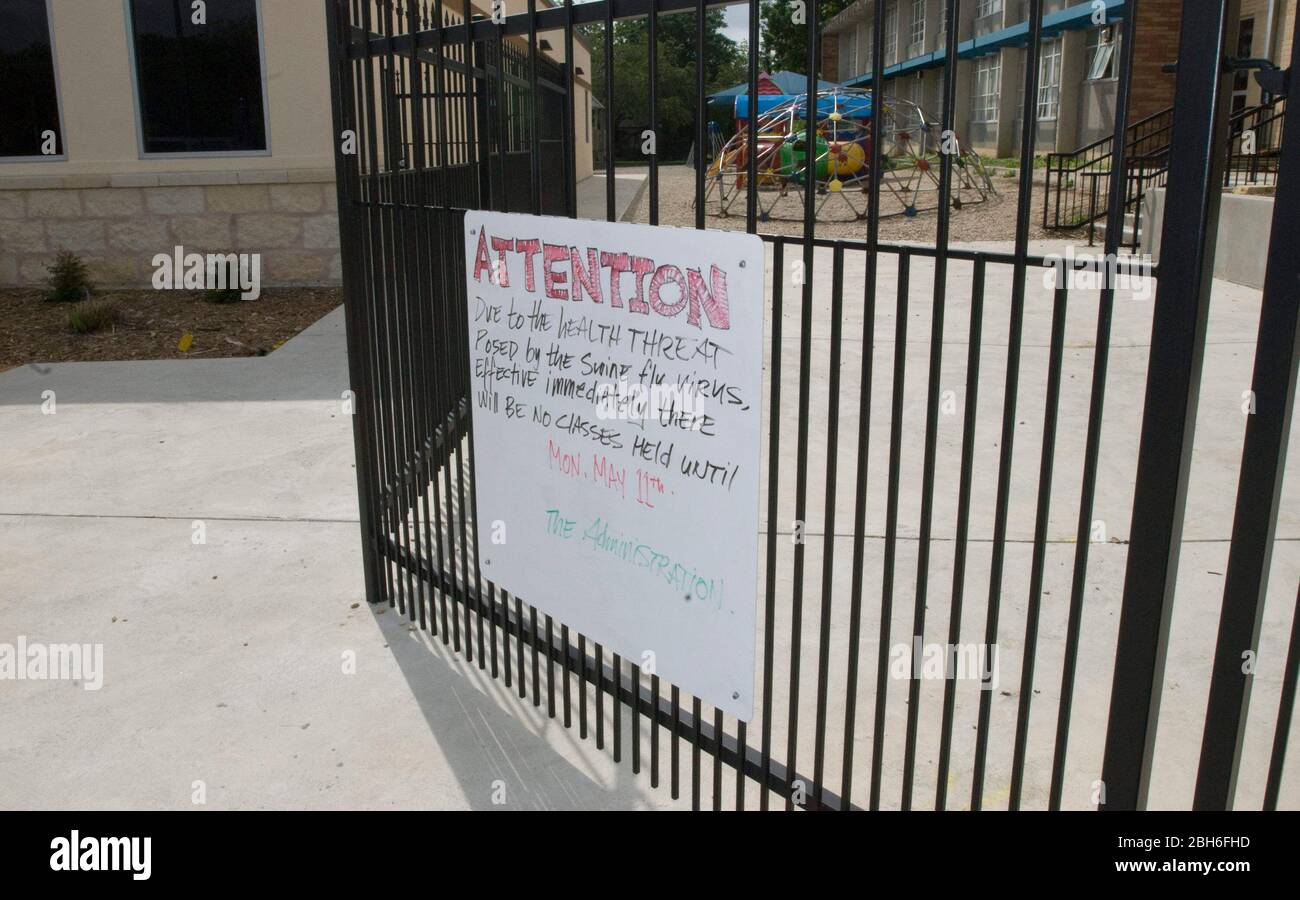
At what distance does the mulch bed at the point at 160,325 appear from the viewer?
993 cm

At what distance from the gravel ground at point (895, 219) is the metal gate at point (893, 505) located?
9.66 m

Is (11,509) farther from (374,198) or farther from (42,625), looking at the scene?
(374,198)

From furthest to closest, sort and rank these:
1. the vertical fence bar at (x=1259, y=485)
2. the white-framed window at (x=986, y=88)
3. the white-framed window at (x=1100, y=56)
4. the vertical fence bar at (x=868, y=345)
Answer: the white-framed window at (x=986, y=88)
the white-framed window at (x=1100, y=56)
the vertical fence bar at (x=868, y=345)
the vertical fence bar at (x=1259, y=485)

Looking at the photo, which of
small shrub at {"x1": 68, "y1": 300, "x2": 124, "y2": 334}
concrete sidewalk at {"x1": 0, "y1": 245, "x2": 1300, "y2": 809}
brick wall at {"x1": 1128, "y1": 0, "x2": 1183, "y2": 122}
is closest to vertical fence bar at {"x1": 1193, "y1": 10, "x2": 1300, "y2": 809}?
concrete sidewalk at {"x1": 0, "y1": 245, "x2": 1300, "y2": 809}

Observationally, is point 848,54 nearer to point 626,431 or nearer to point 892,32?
point 892,32

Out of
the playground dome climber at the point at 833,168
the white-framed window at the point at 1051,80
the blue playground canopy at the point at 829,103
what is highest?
the white-framed window at the point at 1051,80

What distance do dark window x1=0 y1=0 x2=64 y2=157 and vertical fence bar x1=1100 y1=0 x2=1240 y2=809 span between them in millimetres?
13268

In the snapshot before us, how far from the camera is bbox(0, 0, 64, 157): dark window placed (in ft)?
40.5

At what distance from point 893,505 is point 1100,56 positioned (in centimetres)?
2610

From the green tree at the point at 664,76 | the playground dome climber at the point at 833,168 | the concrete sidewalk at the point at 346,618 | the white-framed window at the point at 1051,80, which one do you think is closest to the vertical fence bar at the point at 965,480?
the concrete sidewalk at the point at 346,618

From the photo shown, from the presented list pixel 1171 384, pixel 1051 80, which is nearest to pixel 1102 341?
pixel 1171 384

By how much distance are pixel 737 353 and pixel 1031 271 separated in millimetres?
11524

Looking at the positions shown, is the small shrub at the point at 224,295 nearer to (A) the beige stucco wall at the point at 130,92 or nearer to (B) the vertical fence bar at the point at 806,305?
(A) the beige stucco wall at the point at 130,92

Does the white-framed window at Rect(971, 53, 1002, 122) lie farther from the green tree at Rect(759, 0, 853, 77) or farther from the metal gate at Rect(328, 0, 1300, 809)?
the metal gate at Rect(328, 0, 1300, 809)
